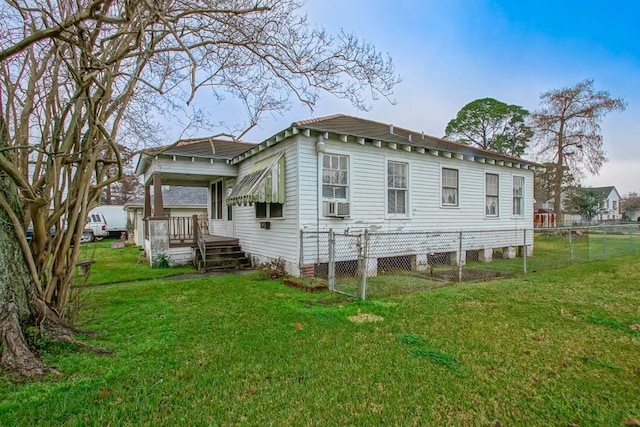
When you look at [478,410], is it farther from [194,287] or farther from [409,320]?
[194,287]

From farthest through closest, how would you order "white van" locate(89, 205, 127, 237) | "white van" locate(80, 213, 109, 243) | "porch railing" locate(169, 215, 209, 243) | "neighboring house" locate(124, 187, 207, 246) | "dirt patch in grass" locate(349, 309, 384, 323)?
"white van" locate(89, 205, 127, 237), "white van" locate(80, 213, 109, 243), "neighboring house" locate(124, 187, 207, 246), "porch railing" locate(169, 215, 209, 243), "dirt patch in grass" locate(349, 309, 384, 323)

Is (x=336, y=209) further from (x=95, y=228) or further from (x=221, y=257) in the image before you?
(x=95, y=228)

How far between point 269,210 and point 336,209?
207 centimetres

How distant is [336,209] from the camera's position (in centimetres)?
887

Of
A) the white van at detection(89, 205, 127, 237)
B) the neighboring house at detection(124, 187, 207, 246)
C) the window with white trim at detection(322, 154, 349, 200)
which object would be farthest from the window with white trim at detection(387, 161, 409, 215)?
the white van at detection(89, 205, 127, 237)

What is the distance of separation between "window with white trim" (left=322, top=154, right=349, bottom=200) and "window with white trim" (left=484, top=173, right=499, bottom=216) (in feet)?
19.8

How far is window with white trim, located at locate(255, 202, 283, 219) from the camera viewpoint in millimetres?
9289

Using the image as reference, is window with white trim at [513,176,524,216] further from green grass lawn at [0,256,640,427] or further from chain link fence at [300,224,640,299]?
green grass lawn at [0,256,640,427]

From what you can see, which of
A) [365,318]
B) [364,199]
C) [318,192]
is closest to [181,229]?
A: [318,192]

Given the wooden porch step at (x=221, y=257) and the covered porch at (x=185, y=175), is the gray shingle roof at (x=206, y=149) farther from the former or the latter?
the wooden porch step at (x=221, y=257)

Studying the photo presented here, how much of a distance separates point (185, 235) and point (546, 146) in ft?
90.8

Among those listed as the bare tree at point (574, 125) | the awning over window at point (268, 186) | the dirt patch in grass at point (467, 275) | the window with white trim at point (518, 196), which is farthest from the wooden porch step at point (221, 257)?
the bare tree at point (574, 125)

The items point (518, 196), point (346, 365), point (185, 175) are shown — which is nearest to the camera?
point (346, 365)

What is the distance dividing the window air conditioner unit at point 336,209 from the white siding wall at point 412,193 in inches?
5.6
